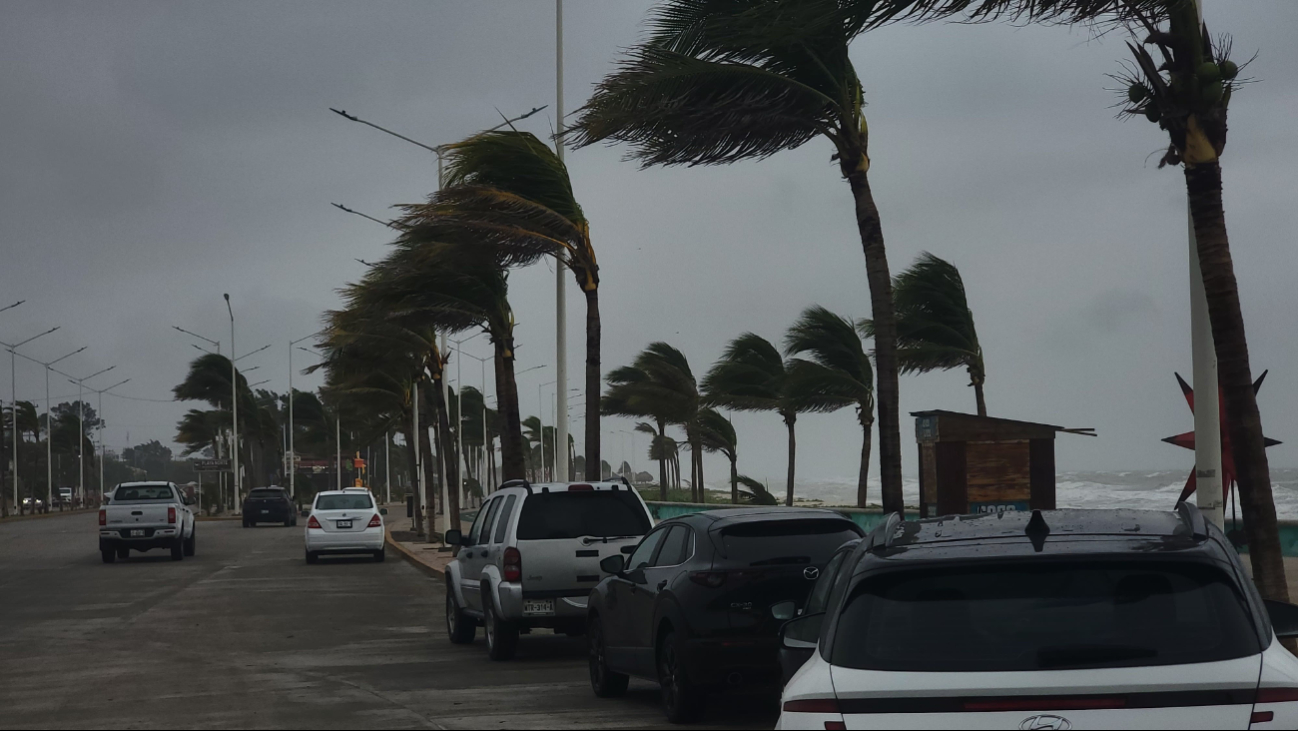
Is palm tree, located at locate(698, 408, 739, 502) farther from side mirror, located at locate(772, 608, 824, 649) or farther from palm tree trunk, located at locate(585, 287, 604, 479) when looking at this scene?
side mirror, located at locate(772, 608, 824, 649)

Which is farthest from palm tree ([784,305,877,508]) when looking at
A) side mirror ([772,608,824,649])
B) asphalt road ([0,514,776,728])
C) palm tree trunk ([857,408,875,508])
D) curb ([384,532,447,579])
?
side mirror ([772,608,824,649])

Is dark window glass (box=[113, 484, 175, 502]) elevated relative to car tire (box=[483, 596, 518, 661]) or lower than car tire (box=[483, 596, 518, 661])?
elevated

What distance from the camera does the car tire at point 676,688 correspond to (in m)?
10.3

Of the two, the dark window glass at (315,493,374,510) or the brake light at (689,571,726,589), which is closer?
the brake light at (689,571,726,589)

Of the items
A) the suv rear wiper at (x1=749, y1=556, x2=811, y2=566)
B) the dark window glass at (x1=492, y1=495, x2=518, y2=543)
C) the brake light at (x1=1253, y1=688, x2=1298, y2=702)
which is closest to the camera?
the brake light at (x1=1253, y1=688, x2=1298, y2=702)

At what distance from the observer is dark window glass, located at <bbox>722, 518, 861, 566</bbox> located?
10.6 meters

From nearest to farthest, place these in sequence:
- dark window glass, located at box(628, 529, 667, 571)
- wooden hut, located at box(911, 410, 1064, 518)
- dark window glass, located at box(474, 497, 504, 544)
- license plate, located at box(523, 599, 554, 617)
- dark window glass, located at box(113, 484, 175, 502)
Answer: dark window glass, located at box(628, 529, 667, 571), license plate, located at box(523, 599, 554, 617), dark window glass, located at box(474, 497, 504, 544), wooden hut, located at box(911, 410, 1064, 518), dark window glass, located at box(113, 484, 175, 502)

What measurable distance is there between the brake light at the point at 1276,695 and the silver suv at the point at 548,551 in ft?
32.1

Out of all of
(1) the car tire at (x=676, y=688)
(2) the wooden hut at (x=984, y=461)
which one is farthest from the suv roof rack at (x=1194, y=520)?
(2) the wooden hut at (x=984, y=461)

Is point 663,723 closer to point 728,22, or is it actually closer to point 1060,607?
point 1060,607

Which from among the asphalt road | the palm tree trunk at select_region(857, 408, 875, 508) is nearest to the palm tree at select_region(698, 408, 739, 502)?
the palm tree trunk at select_region(857, 408, 875, 508)

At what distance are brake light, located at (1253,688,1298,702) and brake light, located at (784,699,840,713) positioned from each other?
1.29m

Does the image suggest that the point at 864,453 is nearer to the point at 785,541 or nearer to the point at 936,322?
the point at 936,322

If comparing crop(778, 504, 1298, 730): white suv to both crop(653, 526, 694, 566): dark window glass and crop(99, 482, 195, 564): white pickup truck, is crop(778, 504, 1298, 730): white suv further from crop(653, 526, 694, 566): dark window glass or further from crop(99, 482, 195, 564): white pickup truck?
crop(99, 482, 195, 564): white pickup truck
